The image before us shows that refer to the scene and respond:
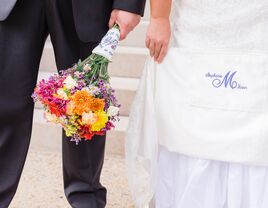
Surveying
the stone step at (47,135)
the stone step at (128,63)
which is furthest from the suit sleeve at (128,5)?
the stone step at (128,63)

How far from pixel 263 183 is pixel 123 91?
1675 mm

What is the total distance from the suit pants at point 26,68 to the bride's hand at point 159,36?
9.2 inches

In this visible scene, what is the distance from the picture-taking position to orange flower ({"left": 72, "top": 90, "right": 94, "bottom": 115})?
1.49 m

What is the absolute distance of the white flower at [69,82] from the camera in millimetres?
1520

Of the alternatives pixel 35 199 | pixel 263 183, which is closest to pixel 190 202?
pixel 263 183

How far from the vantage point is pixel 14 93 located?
177 centimetres

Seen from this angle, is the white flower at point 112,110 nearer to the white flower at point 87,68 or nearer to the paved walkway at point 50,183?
the white flower at point 87,68

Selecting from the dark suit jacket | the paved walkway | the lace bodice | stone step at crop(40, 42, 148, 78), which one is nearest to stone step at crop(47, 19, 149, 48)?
stone step at crop(40, 42, 148, 78)

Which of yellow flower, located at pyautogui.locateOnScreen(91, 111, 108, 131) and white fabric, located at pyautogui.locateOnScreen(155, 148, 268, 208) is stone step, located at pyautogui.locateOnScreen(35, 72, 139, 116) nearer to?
white fabric, located at pyautogui.locateOnScreen(155, 148, 268, 208)

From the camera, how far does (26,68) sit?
1.76m

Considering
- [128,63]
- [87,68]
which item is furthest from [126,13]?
[128,63]

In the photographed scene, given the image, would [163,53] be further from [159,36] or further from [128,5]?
[128,5]

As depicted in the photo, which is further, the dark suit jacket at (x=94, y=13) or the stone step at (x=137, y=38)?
the stone step at (x=137, y=38)

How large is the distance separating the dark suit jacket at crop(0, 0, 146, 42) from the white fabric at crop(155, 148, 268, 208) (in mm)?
477
